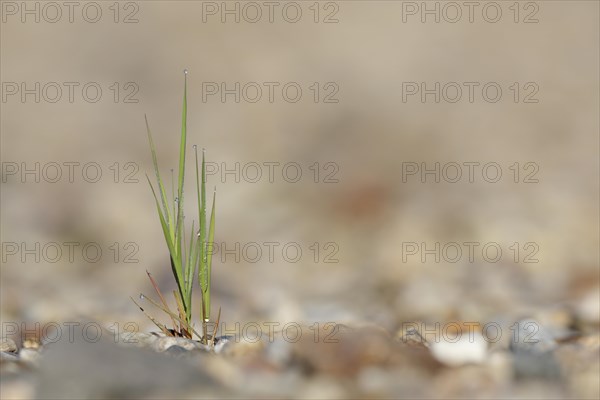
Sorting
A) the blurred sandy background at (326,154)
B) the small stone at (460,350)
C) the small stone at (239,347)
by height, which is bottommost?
the small stone at (460,350)

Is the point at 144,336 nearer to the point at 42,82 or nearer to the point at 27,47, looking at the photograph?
the point at 42,82

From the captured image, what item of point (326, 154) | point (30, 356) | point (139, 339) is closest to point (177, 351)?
point (139, 339)

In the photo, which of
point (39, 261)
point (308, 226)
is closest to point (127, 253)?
point (39, 261)

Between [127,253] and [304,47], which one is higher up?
[304,47]

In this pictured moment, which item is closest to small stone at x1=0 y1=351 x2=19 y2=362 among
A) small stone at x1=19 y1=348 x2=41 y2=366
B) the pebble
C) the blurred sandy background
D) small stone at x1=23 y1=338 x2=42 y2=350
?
small stone at x1=19 y1=348 x2=41 y2=366

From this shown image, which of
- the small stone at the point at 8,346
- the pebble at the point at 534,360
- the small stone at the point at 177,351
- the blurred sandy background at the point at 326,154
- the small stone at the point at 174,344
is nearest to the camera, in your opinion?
the pebble at the point at 534,360

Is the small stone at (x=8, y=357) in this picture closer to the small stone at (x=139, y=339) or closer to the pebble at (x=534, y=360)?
the small stone at (x=139, y=339)

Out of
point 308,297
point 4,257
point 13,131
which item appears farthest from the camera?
point 13,131

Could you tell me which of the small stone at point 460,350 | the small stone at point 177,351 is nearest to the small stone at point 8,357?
the small stone at point 177,351
